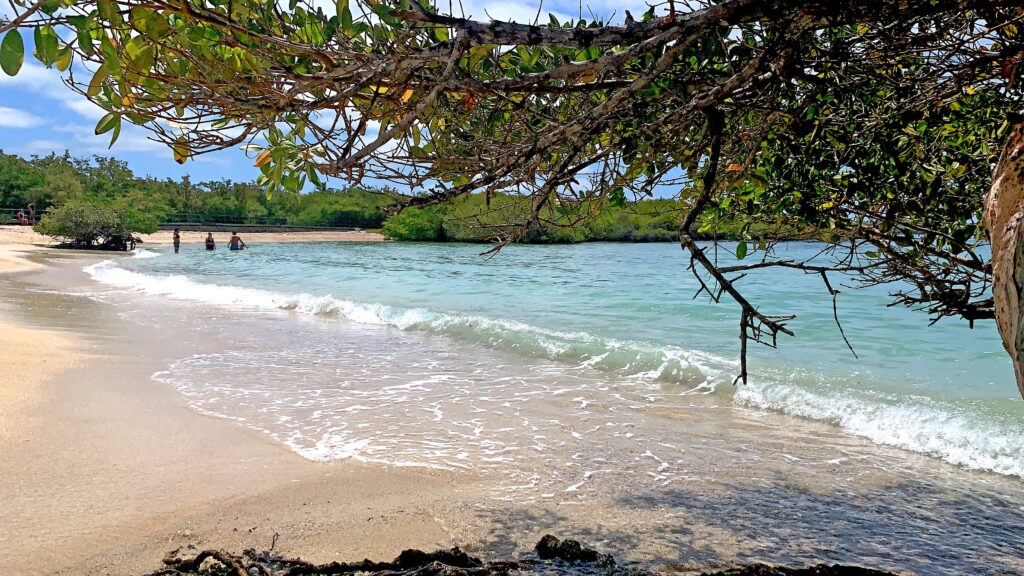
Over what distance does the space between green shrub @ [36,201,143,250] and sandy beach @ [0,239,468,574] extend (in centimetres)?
4358

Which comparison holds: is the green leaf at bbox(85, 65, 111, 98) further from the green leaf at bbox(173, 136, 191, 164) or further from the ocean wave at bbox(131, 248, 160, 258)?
the ocean wave at bbox(131, 248, 160, 258)

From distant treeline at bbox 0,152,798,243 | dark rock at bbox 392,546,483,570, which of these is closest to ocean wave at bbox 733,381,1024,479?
dark rock at bbox 392,546,483,570

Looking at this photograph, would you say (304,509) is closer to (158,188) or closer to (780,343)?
(780,343)

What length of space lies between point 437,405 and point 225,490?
11.0 feet

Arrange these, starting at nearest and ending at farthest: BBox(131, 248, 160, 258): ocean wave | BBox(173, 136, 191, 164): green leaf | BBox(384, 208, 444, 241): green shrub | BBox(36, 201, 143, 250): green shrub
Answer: BBox(173, 136, 191, 164): green leaf, BBox(131, 248, 160, 258): ocean wave, BBox(36, 201, 143, 250): green shrub, BBox(384, 208, 444, 241): green shrub

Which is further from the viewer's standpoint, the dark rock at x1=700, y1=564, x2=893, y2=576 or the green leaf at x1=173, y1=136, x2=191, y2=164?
the dark rock at x1=700, y1=564, x2=893, y2=576

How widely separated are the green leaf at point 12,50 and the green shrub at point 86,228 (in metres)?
51.4

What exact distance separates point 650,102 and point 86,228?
5168cm

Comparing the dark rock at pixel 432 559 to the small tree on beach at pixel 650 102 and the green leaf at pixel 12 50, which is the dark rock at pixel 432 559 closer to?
the small tree on beach at pixel 650 102

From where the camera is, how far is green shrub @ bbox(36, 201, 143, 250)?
45.6m

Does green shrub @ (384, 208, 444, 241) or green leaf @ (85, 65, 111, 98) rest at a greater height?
green shrub @ (384, 208, 444, 241)

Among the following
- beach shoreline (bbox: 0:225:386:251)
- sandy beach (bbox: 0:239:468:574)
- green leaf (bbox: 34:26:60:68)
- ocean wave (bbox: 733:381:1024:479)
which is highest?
green leaf (bbox: 34:26:60:68)

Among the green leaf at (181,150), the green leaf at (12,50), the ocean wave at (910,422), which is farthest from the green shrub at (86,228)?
the green leaf at (12,50)

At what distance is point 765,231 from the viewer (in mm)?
4133
